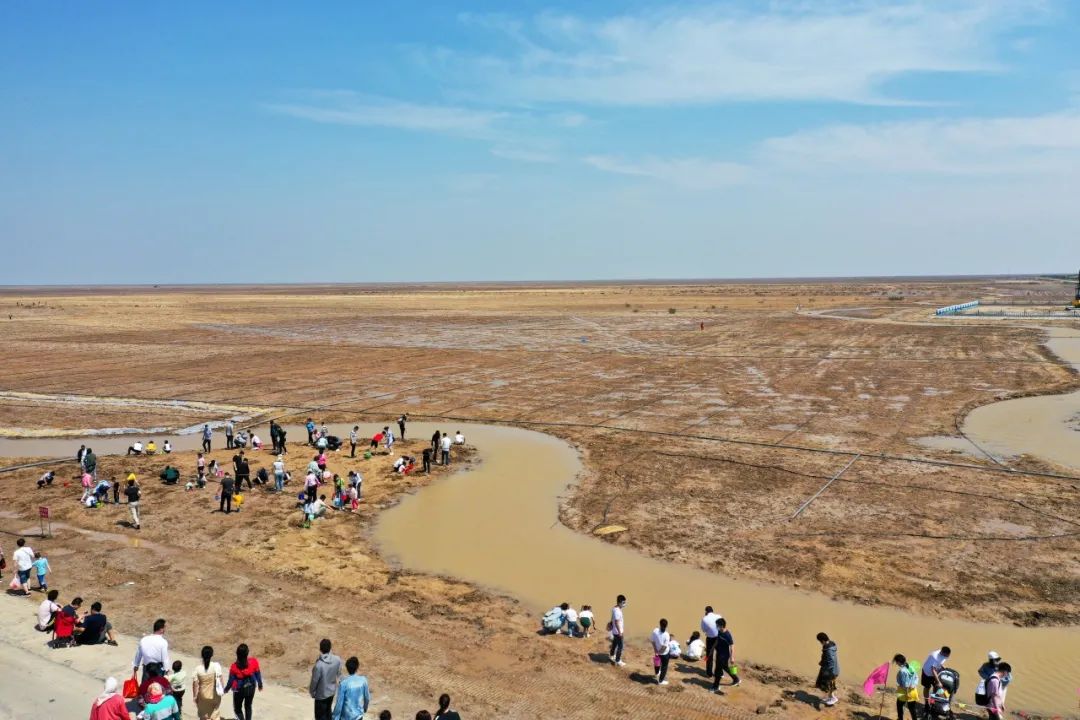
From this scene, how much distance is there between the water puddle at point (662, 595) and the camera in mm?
13016

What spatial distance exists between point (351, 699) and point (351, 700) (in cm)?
1

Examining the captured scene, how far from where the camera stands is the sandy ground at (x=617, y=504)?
43.5ft

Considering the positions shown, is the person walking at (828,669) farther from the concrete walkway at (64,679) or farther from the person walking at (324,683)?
the concrete walkway at (64,679)

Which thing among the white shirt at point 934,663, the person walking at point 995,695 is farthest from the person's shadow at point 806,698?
the person walking at point 995,695

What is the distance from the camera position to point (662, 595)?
51.6 feet

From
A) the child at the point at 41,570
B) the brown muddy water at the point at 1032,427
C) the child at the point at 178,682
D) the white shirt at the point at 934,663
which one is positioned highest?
the brown muddy water at the point at 1032,427

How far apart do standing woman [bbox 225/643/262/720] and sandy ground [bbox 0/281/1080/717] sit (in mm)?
2037

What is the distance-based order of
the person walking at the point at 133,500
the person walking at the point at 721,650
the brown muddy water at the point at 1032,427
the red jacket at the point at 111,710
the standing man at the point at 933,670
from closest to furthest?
the red jacket at the point at 111,710 < the standing man at the point at 933,670 < the person walking at the point at 721,650 < the person walking at the point at 133,500 < the brown muddy water at the point at 1032,427

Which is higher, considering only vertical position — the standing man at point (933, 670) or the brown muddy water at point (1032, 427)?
the brown muddy water at point (1032, 427)

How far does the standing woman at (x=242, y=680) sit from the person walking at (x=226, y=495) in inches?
449

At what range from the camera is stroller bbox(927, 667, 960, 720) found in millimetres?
10820

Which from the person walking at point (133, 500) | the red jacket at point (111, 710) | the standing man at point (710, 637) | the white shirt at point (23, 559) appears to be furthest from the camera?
the person walking at point (133, 500)

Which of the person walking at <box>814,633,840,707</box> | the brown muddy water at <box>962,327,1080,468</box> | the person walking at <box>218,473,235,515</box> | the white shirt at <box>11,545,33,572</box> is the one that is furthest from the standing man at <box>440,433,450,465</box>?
the brown muddy water at <box>962,327,1080,468</box>

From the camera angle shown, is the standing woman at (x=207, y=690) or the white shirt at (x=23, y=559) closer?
the standing woman at (x=207, y=690)
